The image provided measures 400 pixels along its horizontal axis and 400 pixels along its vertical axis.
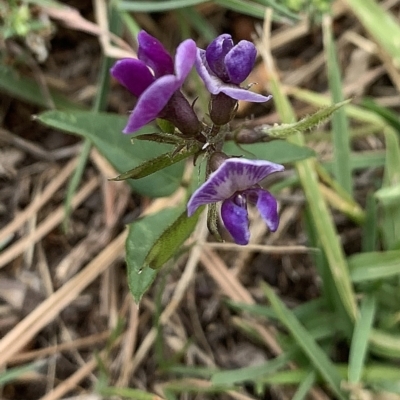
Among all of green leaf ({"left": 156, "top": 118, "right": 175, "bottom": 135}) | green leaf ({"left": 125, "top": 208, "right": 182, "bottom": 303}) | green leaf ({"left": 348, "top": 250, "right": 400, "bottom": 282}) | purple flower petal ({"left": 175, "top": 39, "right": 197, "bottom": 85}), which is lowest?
green leaf ({"left": 348, "top": 250, "right": 400, "bottom": 282})

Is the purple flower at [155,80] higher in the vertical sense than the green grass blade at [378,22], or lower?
higher

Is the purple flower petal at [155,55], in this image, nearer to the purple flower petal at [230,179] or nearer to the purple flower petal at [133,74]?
the purple flower petal at [133,74]

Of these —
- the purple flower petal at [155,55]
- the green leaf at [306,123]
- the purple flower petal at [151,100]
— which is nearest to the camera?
the purple flower petal at [151,100]

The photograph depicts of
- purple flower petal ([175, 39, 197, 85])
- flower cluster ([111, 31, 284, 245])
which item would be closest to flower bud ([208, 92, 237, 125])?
flower cluster ([111, 31, 284, 245])

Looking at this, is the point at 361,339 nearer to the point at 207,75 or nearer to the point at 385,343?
the point at 385,343

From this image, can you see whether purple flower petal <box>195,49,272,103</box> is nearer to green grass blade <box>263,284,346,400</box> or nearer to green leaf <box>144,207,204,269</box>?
green leaf <box>144,207,204,269</box>

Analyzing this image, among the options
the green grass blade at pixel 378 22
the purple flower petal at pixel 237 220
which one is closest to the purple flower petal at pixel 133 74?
the purple flower petal at pixel 237 220

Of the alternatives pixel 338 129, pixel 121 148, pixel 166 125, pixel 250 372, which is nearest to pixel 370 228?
pixel 338 129

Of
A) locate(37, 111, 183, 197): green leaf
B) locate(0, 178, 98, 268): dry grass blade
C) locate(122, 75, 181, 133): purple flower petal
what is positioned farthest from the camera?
locate(0, 178, 98, 268): dry grass blade
